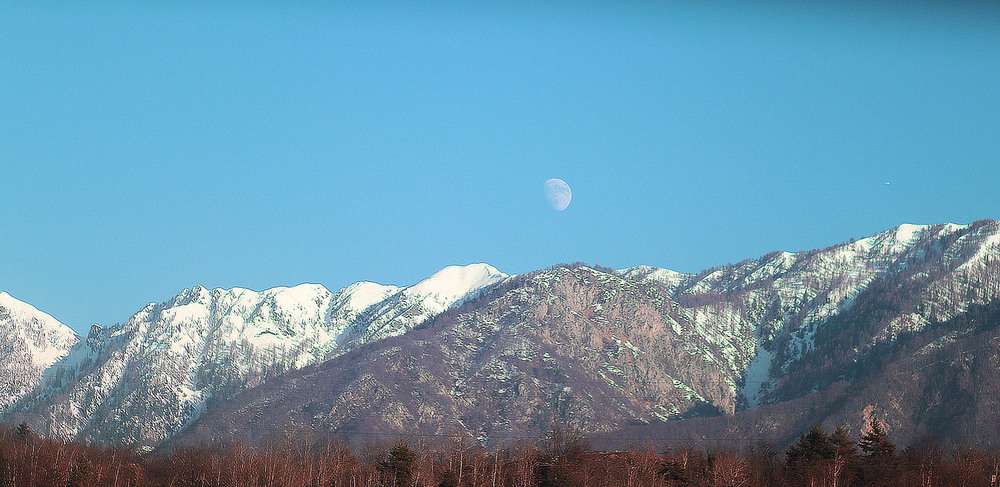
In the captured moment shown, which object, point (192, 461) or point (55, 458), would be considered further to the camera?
point (192, 461)

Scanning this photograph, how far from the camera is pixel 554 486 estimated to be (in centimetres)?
12825

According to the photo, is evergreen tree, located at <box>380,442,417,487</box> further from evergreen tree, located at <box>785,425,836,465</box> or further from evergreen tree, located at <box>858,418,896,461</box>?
evergreen tree, located at <box>858,418,896,461</box>

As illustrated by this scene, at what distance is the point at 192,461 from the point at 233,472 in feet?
94.5

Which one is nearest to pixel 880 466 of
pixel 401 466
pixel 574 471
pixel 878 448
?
pixel 878 448

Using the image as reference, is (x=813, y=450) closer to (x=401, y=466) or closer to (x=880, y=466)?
(x=880, y=466)

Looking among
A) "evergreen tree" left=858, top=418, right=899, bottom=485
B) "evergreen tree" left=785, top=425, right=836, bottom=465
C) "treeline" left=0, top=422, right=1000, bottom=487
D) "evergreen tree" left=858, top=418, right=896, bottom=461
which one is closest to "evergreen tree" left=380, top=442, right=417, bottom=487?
"treeline" left=0, top=422, right=1000, bottom=487

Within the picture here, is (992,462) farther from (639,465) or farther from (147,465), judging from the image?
(147,465)

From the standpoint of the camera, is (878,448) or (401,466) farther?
(878,448)

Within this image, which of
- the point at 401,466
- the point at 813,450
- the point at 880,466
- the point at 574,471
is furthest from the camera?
the point at 813,450

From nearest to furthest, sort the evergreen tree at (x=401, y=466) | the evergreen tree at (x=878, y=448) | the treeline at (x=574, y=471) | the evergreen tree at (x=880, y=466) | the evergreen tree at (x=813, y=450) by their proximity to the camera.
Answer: the evergreen tree at (x=880, y=466) → the treeline at (x=574, y=471) → the evergreen tree at (x=813, y=450) → the evergreen tree at (x=878, y=448) → the evergreen tree at (x=401, y=466)

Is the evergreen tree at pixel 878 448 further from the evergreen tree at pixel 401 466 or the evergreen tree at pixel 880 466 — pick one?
the evergreen tree at pixel 401 466

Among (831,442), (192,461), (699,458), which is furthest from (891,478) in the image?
(192,461)

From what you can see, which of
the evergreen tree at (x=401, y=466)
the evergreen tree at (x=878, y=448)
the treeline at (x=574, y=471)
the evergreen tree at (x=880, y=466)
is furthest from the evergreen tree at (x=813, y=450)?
the evergreen tree at (x=401, y=466)

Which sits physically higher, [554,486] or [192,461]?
[192,461]
